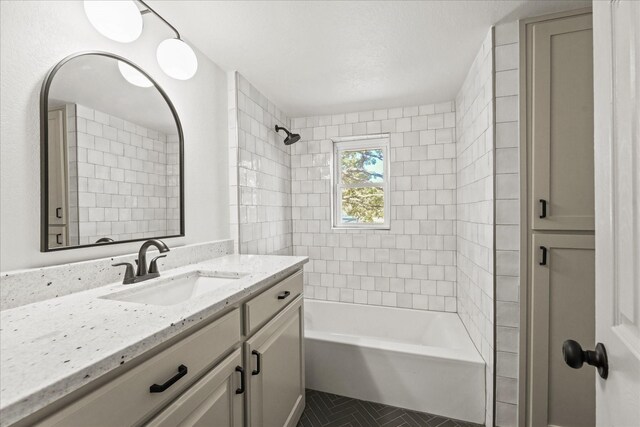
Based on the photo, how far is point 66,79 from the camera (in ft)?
3.67

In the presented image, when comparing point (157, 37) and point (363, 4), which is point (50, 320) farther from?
point (363, 4)

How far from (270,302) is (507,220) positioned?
1.37 meters

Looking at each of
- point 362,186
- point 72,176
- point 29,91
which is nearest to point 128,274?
point 72,176

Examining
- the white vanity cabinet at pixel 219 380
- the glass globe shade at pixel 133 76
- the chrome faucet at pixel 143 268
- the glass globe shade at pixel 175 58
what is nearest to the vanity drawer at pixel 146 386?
the white vanity cabinet at pixel 219 380

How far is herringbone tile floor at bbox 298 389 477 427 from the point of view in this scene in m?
1.81

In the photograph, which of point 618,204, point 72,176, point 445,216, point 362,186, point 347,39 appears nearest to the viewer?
point 618,204

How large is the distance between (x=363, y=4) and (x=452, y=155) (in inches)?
66.2

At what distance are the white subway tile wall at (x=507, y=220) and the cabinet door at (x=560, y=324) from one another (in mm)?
88

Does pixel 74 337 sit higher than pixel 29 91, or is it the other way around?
pixel 29 91

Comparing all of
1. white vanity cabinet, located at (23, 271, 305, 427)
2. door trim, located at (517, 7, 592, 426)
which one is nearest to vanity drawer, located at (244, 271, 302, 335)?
white vanity cabinet, located at (23, 271, 305, 427)

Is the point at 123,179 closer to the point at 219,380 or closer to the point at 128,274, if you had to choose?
the point at 128,274

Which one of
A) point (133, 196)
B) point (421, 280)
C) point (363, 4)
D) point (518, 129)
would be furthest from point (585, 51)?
point (133, 196)

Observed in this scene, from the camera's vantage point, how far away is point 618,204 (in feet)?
1.83

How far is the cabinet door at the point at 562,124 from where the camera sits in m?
1.45
